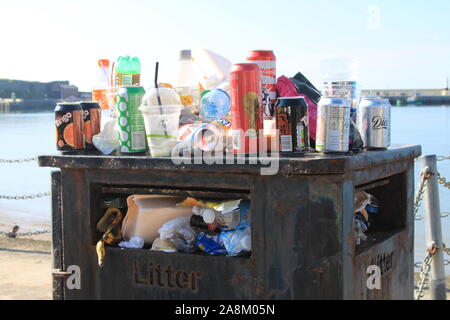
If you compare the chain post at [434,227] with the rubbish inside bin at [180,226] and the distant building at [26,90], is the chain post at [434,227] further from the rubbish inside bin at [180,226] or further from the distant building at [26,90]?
the distant building at [26,90]

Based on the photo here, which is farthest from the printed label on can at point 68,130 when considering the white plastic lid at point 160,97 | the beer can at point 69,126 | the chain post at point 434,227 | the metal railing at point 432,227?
the chain post at point 434,227

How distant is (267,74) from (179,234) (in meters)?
0.72

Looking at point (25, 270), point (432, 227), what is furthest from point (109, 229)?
point (25, 270)

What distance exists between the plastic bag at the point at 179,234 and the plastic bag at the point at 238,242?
17 cm

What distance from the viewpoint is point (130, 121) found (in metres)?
2.33

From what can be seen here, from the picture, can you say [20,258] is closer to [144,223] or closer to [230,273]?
[144,223]

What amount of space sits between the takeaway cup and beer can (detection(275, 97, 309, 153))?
1.37 feet

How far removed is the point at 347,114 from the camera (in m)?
2.09

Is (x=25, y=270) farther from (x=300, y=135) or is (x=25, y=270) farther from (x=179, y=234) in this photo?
(x=300, y=135)

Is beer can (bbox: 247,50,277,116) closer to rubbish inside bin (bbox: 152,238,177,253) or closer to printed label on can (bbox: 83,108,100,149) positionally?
rubbish inside bin (bbox: 152,238,177,253)

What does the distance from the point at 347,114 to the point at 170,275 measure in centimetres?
88

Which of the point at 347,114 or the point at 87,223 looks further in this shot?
the point at 87,223
